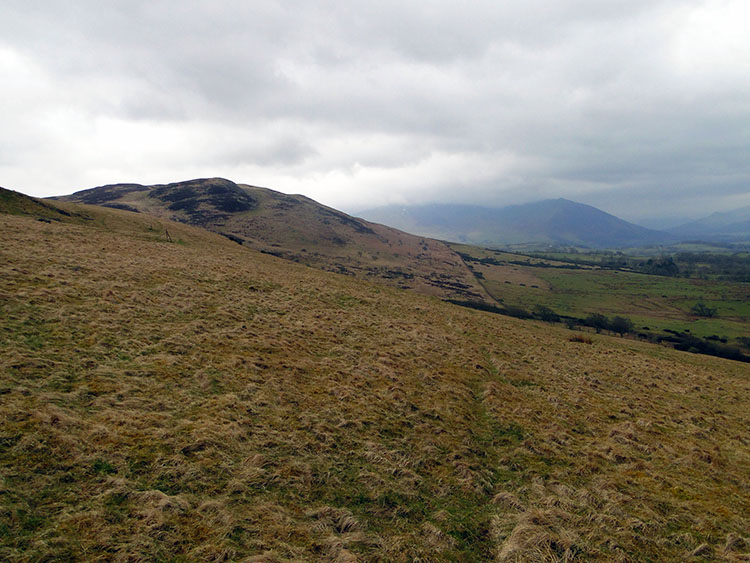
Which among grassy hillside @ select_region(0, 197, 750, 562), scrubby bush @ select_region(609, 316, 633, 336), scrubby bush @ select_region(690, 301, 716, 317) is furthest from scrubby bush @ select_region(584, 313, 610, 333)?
grassy hillside @ select_region(0, 197, 750, 562)

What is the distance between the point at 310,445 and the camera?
10258mm

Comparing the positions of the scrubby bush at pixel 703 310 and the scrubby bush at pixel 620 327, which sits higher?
the scrubby bush at pixel 703 310

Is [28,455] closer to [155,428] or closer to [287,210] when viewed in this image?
[155,428]

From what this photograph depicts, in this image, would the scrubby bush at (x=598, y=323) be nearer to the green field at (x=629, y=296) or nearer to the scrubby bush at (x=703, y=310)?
the green field at (x=629, y=296)

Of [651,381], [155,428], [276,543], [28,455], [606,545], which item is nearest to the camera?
[276,543]

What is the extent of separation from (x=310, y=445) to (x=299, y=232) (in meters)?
131

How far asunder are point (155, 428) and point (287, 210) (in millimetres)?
160218

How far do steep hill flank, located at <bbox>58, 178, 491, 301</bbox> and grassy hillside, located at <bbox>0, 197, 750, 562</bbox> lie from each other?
258 ft

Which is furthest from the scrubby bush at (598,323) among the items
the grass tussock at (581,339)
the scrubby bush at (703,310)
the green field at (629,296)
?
the scrubby bush at (703,310)

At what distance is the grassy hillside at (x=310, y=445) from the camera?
6.89 meters

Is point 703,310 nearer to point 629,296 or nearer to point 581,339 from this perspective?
point 629,296

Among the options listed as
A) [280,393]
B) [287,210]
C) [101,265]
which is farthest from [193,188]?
[280,393]

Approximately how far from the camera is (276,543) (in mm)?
6633

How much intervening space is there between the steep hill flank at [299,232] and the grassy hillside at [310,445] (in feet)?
258
